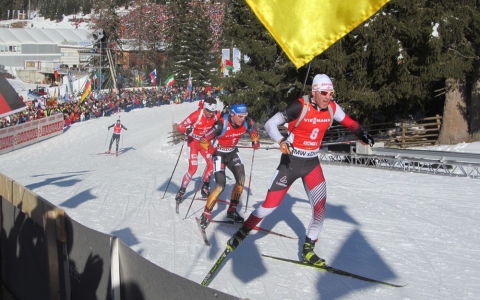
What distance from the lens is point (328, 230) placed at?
8.94m

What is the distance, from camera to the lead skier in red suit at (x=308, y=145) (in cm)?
638

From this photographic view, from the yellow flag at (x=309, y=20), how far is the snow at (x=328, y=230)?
292 cm

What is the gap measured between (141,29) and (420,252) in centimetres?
8591

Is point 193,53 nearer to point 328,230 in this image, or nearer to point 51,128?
point 51,128

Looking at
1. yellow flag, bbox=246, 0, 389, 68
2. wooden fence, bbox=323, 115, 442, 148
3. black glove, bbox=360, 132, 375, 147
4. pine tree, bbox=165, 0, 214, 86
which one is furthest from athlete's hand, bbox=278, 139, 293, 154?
pine tree, bbox=165, 0, 214, 86

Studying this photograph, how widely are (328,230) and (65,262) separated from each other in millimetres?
4967

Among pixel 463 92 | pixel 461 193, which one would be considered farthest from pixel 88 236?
pixel 463 92

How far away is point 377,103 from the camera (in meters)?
22.6

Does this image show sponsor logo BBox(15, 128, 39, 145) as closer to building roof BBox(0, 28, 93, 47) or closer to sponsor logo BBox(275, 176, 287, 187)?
sponsor logo BBox(275, 176, 287, 187)

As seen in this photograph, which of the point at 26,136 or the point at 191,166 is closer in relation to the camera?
the point at 191,166


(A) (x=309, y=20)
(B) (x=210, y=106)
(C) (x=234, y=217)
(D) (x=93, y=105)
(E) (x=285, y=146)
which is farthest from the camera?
(D) (x=93, y=105)

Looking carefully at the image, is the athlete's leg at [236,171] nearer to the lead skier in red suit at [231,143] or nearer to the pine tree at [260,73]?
the lead skier in red suit at [231,143]

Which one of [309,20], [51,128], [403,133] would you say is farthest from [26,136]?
[309,20]

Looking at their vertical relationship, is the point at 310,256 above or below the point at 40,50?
below
